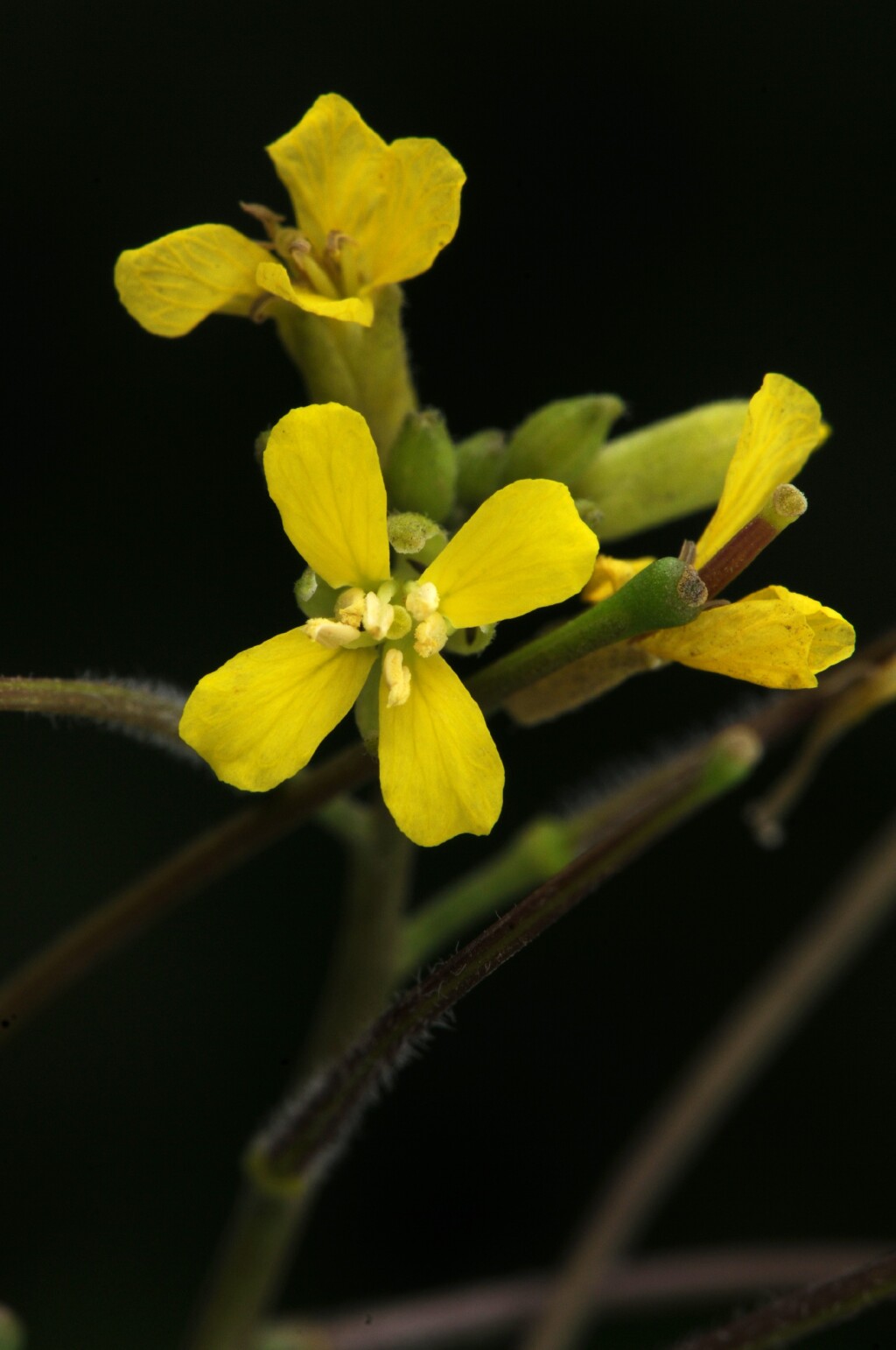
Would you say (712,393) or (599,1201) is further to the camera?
(712,393)

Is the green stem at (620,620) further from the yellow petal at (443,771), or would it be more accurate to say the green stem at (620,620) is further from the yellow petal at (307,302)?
the yellow petal at (307,302)

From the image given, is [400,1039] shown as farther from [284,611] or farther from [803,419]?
[284,611]

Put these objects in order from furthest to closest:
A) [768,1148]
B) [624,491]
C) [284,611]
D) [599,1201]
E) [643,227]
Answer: [768,1148]
[643,227]
[284,611]
[599,1201]
[624,491]

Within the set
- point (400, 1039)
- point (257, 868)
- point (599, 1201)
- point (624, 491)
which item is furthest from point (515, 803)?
point (400, 1039)

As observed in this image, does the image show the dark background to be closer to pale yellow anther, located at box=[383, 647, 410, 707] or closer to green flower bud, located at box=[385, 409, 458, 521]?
green flower bud, located at box=[385, 409, 458, 521]

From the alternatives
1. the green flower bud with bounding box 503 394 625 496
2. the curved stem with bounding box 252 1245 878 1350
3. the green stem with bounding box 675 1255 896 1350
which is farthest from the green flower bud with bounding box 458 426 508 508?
the curved stem with bounding box 252 1245 878 1350

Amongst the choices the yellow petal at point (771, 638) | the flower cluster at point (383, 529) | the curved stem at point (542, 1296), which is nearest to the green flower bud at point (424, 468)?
the flower cluster at point (383, 529)

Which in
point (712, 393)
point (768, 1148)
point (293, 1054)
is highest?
point (712, 393)
